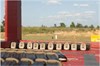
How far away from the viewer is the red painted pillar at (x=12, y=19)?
18.7 metres

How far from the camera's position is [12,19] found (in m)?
18.9

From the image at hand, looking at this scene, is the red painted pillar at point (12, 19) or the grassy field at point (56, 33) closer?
the red painted pillar at point (12, 19)

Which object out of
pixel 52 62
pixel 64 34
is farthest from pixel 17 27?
pixel 64 34

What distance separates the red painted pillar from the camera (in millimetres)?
18734

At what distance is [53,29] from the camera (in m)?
41.5

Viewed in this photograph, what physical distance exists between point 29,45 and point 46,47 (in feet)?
3.64

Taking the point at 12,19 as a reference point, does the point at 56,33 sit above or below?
below

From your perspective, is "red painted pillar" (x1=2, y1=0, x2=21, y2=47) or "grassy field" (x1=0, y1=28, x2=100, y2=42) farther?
"grassy field" (x1=0, y1=28, x2=100, y2=42)

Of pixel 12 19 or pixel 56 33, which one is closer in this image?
pixel 12 19

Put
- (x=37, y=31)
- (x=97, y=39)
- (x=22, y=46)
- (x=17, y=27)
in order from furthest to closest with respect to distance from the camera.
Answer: (x=37, y=31) → (x=97, y=39) → (x=17, y=27) → (x=22, y=46)

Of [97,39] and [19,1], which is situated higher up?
[19,1]

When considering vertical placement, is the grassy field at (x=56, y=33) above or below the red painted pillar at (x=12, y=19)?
below

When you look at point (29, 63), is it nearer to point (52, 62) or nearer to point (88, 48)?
point (52, 62)

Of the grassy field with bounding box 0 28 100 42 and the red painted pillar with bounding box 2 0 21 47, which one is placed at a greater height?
the red painted pillar with bounding box 2 0 21 47
